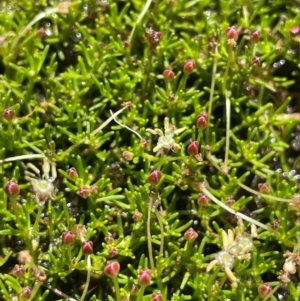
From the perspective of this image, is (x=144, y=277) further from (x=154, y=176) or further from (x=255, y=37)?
(x=255, y=37)

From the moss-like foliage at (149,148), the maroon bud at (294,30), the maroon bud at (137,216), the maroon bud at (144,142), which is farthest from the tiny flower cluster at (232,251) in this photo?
the maroon bud at (294,30)

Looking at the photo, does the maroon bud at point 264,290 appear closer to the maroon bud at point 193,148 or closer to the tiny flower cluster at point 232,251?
the tiny flower cluster at point 232,251

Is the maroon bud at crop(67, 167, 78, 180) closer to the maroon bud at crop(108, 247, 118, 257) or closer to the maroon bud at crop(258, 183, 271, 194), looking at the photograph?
the maroon bud at crop(108, 247, 118, 257)

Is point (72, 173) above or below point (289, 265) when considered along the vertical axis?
above

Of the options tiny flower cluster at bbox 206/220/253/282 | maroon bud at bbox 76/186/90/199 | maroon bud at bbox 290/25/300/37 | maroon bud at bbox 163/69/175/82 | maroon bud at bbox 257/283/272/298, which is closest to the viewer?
tiny flower cluster at bbox 206/220/253/282

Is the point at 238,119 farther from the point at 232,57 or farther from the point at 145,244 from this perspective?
the point at 145,244

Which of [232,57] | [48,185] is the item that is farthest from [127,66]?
[48,185]

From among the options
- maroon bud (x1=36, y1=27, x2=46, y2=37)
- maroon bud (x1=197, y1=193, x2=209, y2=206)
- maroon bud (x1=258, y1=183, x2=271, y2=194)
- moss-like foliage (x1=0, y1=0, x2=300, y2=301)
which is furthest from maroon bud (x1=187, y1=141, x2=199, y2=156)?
maroon bud (x1=36, y1=27, x2=46, y2=37)

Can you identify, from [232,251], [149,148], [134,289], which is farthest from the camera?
[149,148]

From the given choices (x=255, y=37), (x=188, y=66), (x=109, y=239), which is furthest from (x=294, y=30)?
(x=109, y=239)
